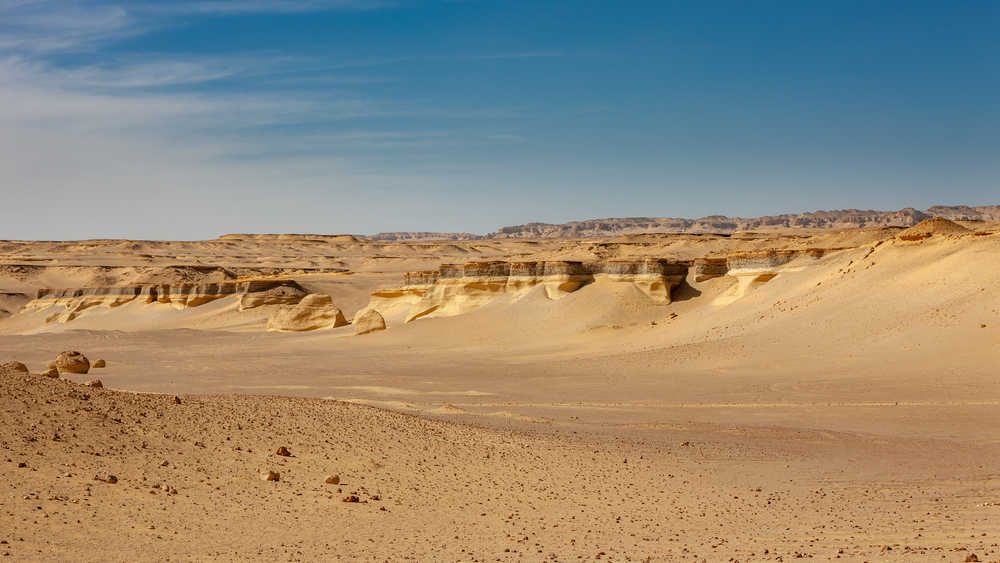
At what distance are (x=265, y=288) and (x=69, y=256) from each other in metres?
72.3

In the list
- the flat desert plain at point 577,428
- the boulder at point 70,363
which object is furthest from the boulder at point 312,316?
the boulder at point 70,363

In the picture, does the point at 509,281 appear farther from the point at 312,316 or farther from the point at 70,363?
the point at 70,363

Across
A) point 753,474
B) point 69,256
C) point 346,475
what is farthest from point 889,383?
point 69,256

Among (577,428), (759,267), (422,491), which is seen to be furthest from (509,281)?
(422,491)

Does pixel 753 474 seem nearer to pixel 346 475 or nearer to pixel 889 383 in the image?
pixel 346 475

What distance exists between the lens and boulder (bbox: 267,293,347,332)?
4388 cm

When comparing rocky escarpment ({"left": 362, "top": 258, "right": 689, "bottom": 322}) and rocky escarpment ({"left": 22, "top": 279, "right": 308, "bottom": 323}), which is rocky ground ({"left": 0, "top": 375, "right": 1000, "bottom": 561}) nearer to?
rocky escarpment ({"left": 362, "top": 258, "right": 689, "bottom": 322})

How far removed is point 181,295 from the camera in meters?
55.6

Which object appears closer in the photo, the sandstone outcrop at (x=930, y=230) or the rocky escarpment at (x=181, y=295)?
the sandstone outcrop at (x=930, y=230)

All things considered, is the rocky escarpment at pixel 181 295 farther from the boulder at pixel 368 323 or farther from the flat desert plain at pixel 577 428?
the flat desert plain at pixel 577 428

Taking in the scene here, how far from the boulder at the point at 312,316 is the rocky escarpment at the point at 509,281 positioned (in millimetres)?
3341

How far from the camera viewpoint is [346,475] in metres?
10.3

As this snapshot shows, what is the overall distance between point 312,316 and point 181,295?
15130 millimetres

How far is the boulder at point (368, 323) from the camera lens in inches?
1533
